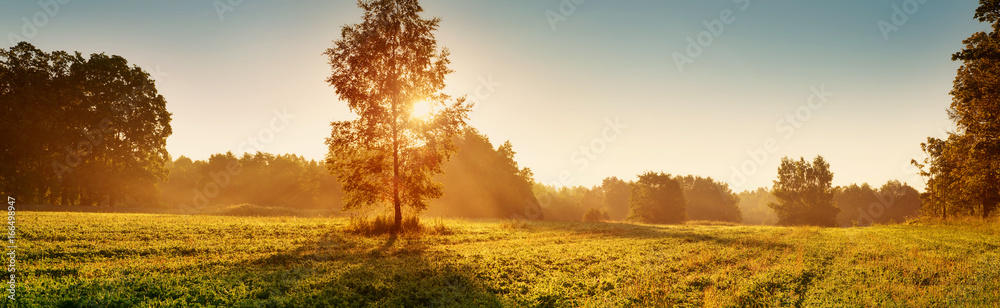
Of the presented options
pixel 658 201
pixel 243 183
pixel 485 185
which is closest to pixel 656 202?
pixel 658 201

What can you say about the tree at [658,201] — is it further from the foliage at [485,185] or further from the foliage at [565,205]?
the foliage at [485,185]

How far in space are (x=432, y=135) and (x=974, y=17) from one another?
36.0 m

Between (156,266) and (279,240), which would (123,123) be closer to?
(279,240)

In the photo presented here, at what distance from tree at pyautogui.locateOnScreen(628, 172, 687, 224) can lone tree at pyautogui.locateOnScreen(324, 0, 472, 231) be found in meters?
56.8

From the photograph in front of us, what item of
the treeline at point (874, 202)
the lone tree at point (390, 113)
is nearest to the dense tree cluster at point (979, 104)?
the lone tree at point (390, 113)

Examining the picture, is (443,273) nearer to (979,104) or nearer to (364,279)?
(364,279)

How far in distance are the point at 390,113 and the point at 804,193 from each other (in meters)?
100

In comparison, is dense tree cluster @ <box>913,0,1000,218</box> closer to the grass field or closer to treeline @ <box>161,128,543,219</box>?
the grass field

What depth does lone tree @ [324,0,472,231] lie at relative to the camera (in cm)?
2097

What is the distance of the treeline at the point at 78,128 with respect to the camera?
34344 mm

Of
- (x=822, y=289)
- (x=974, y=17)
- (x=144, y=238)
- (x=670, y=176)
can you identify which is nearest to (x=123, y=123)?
(x=144, y=238)

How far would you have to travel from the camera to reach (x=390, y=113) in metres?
21.7

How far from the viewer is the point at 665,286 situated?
1023cm

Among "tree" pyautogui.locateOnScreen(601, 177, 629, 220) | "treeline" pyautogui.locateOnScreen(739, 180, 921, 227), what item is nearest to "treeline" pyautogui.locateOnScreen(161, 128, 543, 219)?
"tree" pyautogui.locateOnScreen(601, 177, 629, 220)
